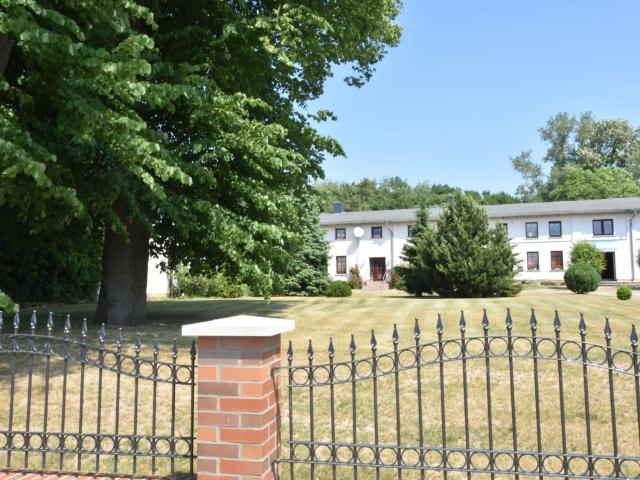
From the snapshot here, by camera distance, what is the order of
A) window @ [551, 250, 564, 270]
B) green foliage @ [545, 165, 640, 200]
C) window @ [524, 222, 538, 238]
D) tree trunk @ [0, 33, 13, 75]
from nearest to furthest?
tree trunk @ [0, 33, 13, 75], window @ [551, 250, 564, 270], window @ [524, 222, 538, 238], green foliage @ [545, 165, 640, 200]

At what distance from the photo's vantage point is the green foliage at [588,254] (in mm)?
37812

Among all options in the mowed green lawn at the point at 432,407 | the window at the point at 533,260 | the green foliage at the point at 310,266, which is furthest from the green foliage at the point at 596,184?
the mowed green lawn at the point at 432,407

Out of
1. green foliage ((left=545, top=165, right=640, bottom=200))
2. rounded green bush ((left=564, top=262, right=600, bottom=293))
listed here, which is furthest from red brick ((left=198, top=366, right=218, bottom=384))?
green foliage ((left=545, top=165, right=640, bottom=200))

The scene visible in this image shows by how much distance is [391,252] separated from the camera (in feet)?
149

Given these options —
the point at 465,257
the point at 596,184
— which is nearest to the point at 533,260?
the point at 596,184

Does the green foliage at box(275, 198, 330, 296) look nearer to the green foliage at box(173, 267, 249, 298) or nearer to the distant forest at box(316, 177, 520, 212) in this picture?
the green foliage at box(173, 267, 249, 298)

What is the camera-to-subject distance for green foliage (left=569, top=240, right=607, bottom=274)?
124 ft

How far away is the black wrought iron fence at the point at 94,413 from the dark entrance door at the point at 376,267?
37159 mm

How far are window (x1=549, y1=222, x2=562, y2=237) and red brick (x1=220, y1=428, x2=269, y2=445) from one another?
143ft

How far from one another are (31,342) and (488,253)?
861 inches

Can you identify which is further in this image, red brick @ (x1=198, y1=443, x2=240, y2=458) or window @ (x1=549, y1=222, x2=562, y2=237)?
window @ (x1=549, y1=222, x2=562, y2=237)

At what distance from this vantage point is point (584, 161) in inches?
2564

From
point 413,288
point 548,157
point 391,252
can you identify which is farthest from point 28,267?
point 548,157

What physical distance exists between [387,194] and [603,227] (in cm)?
3790
